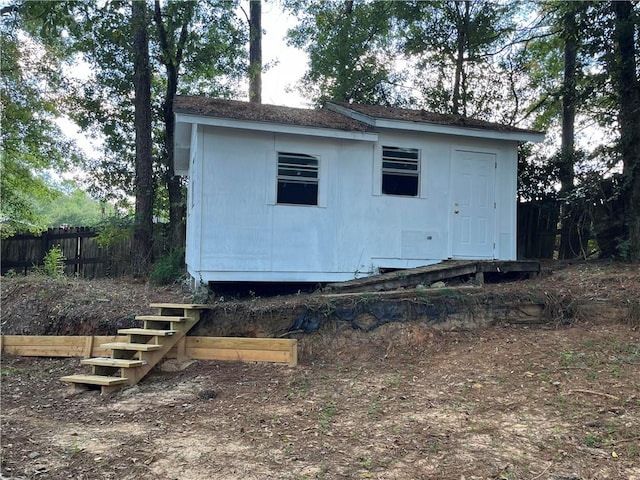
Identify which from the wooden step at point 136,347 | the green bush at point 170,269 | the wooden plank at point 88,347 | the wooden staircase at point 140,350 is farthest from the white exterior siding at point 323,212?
the green bush at point 170,269

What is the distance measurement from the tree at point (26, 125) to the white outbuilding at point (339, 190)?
841 centimetres

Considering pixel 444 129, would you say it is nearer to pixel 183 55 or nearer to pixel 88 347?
pixel 88 347

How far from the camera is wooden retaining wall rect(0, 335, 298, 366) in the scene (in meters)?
6.56

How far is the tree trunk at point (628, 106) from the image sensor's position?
9516 millimetres

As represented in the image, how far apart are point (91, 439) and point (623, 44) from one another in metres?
11.4

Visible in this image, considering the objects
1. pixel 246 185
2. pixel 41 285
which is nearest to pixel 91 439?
pixel 246 185

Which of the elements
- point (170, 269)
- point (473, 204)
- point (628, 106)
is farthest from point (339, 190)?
point (628, 106)

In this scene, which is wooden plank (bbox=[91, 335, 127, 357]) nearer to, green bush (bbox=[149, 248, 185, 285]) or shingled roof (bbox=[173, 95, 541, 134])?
shingled roof (bbox=[173, 95, 541, 134])

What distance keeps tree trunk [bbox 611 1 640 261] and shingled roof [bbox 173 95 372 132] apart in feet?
18.3

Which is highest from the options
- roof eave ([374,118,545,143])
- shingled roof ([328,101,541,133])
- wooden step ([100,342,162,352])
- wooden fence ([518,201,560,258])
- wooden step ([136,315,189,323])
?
A: shingled roof ([328,101,541,133])

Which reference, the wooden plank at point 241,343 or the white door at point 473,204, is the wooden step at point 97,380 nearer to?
Result: the wooden plank at point 241,343

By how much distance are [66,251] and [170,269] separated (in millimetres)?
4618

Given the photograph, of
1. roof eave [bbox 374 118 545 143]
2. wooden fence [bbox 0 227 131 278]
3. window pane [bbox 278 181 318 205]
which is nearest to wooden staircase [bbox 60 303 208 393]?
window pane [bbox 278 181 318 205]

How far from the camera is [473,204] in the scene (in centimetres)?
888
